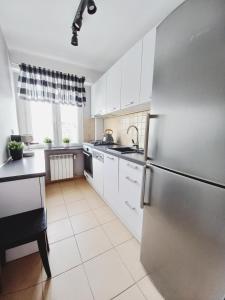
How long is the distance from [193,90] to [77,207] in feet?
7.10

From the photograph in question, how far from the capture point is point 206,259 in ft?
2.24

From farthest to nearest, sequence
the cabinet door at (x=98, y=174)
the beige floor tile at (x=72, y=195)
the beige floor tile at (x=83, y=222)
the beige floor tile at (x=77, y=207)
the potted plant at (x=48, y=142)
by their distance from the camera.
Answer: the potted plant at (x=48, y=142) < the beige floor tile at (x=72, y=195) < the cabinet door at (x=98, y=174) < the beige floor tile at (x=77, y=207) < the beige floor tile at (x=83, y=222)

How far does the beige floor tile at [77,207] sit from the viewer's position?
201 centimetres

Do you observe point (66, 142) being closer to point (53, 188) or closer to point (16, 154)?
point (53, 188)

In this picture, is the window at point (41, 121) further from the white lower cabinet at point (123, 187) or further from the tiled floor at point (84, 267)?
the tiled floor at point (84, 267)

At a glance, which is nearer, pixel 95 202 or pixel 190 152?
pixel 190 152

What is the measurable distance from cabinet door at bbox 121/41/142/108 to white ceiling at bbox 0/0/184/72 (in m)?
0.31

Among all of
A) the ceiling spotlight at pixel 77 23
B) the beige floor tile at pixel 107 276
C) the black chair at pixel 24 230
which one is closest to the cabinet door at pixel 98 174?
the beige floor tile at pixel 107 276

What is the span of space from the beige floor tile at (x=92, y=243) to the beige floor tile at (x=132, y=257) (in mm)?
158

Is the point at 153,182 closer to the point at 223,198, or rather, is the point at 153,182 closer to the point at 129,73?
the point at 223,198

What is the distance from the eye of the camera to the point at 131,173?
146 cm

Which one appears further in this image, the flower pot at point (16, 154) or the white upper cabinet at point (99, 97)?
the white upper cabinet at point (99, 97)

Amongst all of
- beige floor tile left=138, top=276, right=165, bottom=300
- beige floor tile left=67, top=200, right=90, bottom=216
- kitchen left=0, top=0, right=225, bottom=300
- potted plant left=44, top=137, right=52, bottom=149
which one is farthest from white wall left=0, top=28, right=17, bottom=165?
beige floor tile left=138, top=276, right=165, bottom=300

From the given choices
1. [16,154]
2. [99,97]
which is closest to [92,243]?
[16,154]
